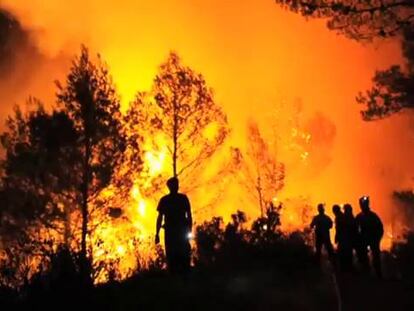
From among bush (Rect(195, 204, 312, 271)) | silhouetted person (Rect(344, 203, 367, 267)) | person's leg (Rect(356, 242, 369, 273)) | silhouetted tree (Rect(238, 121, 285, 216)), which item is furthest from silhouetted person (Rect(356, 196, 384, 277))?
silhouetted tree (Rect(238, 121, 285, 216))

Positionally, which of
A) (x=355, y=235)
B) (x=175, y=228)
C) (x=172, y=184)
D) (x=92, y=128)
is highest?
(x=92, y=128)

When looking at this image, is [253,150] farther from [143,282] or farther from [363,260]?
[143,282]

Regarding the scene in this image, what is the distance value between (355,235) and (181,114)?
10.5 metres

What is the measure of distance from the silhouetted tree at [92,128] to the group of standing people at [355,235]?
9296 mm

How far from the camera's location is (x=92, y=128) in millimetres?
23469

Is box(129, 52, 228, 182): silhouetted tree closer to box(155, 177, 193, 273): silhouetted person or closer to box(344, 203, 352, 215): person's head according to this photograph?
box(344, 203, 352, 215): person's head

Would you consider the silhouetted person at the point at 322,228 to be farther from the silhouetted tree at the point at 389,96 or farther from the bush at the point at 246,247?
the silhouetted tree at the point at 389,96

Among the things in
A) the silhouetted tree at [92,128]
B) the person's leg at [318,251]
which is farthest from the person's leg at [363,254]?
the silhouetted tree at [92,128]

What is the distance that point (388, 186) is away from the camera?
55.4m

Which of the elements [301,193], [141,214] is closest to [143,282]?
[141,214]

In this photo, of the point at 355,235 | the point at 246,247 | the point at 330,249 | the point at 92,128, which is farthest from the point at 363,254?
the point at 92,128

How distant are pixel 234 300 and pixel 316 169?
147ft

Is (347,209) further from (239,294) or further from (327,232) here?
(239,294)

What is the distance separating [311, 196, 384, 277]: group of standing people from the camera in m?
14.9
